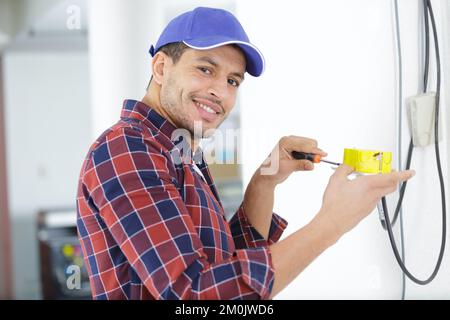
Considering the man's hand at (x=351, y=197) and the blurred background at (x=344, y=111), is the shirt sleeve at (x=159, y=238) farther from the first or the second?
the blurred background at (x=344, y=111)

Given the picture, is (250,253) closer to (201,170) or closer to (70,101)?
(201,170)

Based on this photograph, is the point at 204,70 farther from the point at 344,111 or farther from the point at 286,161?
the point at 344,111

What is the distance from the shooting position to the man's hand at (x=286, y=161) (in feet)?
3.17

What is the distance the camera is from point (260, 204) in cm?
102

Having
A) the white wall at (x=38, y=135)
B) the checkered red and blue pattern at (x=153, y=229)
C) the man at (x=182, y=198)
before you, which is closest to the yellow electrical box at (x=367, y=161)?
the man at (x=182, y=198)

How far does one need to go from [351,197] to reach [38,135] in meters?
4.18

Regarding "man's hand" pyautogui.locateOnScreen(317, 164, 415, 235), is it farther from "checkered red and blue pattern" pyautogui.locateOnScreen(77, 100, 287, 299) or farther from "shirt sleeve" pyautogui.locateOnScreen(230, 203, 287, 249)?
"shirt sleeve" pyautogui.locateOnScreen(230, 203, 287, 249)

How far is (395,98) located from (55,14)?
250 centimetres

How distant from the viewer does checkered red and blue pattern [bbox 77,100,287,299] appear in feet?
2.18

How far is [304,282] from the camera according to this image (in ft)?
3.75

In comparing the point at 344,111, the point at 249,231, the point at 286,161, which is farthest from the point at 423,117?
the point at 249,231

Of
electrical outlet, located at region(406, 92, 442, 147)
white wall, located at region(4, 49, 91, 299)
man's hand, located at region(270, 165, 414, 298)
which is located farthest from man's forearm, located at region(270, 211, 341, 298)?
white wall, located at region(4, 49, 91, 299)

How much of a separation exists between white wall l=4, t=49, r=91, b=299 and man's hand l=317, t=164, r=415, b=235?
4.00 m
